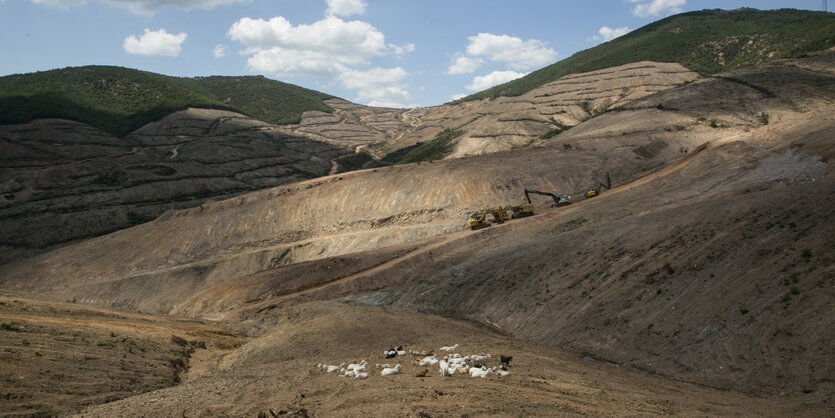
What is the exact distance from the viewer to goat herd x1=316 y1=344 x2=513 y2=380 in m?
14.4

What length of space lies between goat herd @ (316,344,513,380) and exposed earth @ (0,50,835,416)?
1.28 feet

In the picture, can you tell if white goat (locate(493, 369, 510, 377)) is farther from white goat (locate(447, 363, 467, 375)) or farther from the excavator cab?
the excavator cab

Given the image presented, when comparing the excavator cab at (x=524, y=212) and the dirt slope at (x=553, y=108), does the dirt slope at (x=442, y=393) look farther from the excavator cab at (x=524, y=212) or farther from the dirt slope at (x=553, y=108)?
the dirt slope at (x=553, y=108)

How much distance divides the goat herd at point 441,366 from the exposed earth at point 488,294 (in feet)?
1.28

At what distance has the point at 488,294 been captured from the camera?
28.6 m

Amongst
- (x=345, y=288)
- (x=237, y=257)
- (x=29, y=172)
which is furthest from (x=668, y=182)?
(x=29, y=172)

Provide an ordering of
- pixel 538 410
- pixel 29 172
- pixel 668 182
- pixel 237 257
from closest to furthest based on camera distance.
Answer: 1. pixel 538 410
2. pixel 668 182
3. pixel 237 257
4. pixel 29 172

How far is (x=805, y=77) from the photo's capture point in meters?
65.8

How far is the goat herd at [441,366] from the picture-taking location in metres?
14.4

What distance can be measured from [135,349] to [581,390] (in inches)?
615

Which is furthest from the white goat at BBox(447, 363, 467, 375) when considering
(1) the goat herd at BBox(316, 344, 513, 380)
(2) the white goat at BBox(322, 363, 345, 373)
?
(2) the white goat at BBox(322, 363, 345, 373)

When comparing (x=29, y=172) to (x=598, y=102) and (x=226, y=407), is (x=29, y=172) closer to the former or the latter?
(x=226, y=407)

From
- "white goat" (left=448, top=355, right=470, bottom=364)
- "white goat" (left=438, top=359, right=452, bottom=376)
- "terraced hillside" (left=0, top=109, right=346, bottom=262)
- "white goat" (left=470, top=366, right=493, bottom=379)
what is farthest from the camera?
"terraced hillside" (left=0, top=109, right=346, bottom=262)

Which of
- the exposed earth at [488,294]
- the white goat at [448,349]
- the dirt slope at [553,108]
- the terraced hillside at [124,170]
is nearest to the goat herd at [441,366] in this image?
Result: the white goat at [448,349]
